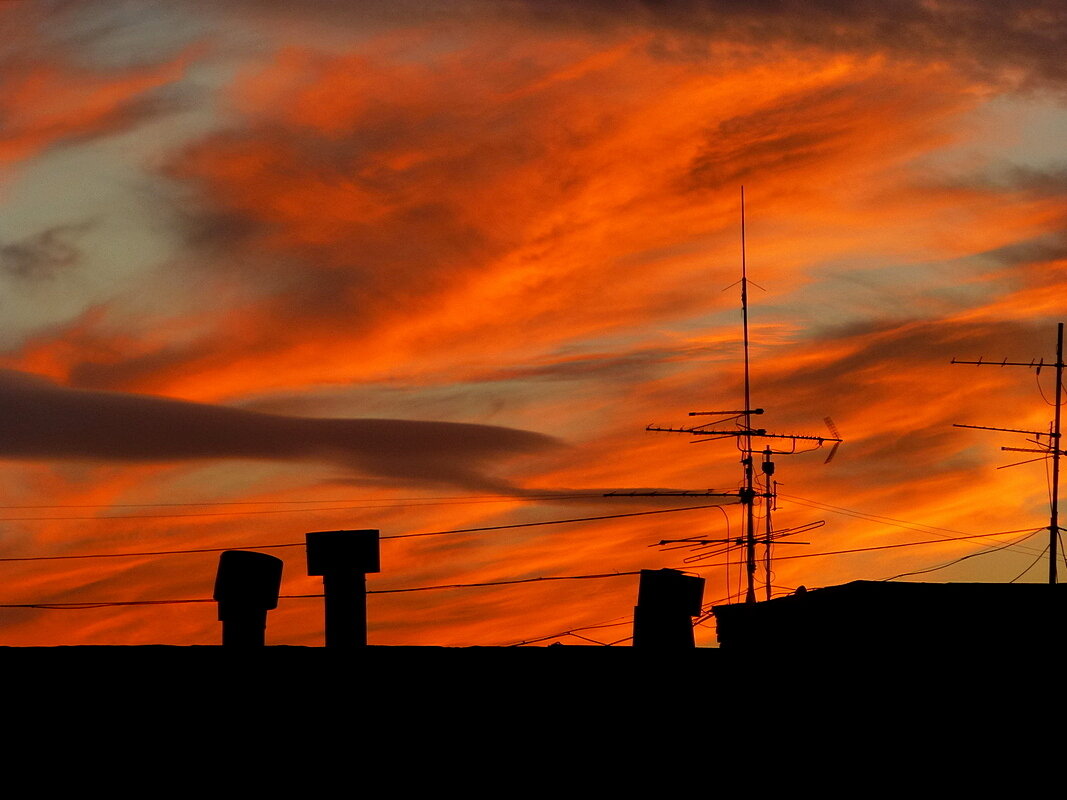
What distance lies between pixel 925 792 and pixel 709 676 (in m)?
1.90

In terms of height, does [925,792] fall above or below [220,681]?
below

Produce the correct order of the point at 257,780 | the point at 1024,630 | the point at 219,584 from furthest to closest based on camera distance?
the point at 1024,630
the point at 219,584
the point at 257,780

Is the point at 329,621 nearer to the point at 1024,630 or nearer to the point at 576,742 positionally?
the point at 576,742

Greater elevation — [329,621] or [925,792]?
[329,621]

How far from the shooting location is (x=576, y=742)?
11133 millimetres

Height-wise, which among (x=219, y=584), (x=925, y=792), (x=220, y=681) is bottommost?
(x=925, y=792)

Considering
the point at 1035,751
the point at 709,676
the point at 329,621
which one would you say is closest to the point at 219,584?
the point at 329,621

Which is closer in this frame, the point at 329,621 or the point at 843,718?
the point at 843,718

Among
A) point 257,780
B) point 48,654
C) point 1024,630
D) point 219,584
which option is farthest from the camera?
point 1024,630

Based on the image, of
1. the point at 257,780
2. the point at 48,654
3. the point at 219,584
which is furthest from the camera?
the point at 219,584

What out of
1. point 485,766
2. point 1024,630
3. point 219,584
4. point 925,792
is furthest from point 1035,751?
point 219,584

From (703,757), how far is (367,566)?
12.6 feet

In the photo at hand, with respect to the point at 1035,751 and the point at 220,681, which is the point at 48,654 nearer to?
the point at 220,681

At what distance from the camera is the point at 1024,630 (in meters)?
15.0
